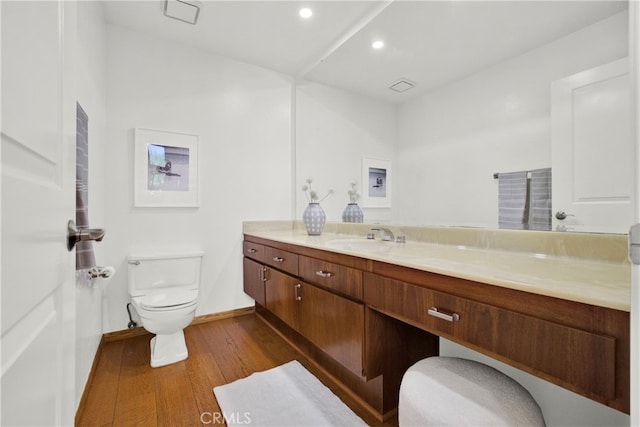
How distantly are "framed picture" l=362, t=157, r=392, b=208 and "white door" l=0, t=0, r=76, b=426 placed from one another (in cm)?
180

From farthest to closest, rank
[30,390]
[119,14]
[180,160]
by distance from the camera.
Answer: [180,160]
[119,14]
[30,390]

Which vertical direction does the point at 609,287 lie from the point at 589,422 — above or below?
above

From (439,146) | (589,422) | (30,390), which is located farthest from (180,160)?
(589,422)

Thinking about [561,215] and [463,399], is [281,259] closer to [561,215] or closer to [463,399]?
[463,399]

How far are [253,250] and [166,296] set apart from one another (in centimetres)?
75

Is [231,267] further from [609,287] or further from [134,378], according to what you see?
[609,287]

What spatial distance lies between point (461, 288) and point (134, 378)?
192 centimetres

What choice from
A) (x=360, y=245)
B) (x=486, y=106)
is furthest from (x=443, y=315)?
(x=486, y=106)

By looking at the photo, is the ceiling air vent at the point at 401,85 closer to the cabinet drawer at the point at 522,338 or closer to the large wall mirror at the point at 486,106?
the large wall mirror at the point at 486,106

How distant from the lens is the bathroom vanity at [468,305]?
2.08 feet

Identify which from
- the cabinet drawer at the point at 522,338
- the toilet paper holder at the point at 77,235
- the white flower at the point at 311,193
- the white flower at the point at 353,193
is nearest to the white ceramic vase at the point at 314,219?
the white flower at the point at 311,193

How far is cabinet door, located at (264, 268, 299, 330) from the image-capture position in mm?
1787

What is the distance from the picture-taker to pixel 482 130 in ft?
4.89

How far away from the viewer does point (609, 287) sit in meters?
0.71
